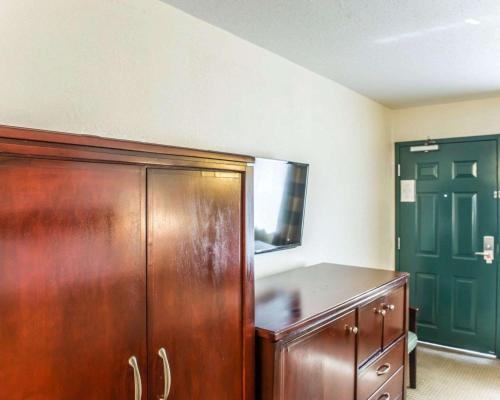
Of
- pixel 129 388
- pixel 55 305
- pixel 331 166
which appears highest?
pixel 331 166

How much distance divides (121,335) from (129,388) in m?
0.14

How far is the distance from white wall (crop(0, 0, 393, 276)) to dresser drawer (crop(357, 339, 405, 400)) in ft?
2.54

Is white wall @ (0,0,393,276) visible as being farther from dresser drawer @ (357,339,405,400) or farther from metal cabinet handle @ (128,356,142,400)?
metal cabinet handle @ (128,356,142,400)

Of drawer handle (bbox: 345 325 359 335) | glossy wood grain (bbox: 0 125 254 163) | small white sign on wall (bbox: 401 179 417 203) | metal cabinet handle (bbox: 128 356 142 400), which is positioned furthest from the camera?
small white sign on wall (bbox: 401 179 417 203)

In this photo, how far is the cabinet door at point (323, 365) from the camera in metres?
1.45

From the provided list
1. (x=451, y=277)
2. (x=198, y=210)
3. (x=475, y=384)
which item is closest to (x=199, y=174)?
(x=198, y=210)

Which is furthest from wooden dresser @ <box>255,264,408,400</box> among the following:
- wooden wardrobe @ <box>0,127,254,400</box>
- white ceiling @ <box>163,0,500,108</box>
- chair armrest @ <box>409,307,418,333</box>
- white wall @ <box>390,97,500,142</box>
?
white wall @ <box>390,97,500,142</box>

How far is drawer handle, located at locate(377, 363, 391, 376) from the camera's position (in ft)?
6.79

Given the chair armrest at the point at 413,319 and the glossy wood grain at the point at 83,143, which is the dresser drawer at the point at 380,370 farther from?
the glossy wood grain at the point at 83,143

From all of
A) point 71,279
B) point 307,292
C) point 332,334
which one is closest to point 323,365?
point 332,334

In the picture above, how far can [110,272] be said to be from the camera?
95cm

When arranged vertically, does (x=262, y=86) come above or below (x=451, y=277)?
above

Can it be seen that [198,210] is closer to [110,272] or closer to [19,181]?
[110,272]

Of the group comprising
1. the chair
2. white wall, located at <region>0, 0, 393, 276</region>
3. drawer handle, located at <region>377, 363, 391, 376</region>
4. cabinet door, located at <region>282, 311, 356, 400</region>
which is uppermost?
white wall, located at <region>0, 0, 393, 276</region>
